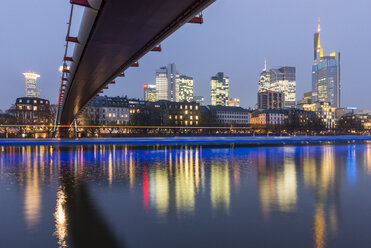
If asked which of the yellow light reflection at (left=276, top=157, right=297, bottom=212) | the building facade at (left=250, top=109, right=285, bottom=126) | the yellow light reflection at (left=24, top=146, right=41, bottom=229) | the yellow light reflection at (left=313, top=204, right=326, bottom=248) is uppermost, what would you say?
the building facade at (left=250, top=109, right=285, bottom=126)

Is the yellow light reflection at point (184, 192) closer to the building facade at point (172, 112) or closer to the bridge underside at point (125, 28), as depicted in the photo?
the bridge underside at point (125, 28)

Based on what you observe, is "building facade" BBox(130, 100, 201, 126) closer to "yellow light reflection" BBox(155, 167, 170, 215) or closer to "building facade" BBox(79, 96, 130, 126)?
"building facade" BBox(79, 96, 130, 126)

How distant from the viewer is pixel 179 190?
12977 millimetres

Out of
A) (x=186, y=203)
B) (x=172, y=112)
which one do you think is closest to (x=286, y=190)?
(x=186, y=203)

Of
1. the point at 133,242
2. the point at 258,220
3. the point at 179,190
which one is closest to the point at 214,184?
the point at 179,190

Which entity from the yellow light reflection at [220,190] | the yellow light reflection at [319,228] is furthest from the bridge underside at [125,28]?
the yellow light reflection at [319,228]

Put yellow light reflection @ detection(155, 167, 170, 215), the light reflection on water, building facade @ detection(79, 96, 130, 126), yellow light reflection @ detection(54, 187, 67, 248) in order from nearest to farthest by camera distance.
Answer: yellow light reflection @ detection(54, 187, 67, 248), the light reflection on water, yellow light reflection @ detection(155, 167, 170, 215), building facade @ detection(79, 96, 130, 126)

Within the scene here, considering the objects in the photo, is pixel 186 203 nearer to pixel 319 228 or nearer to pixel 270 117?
pixel 319 228

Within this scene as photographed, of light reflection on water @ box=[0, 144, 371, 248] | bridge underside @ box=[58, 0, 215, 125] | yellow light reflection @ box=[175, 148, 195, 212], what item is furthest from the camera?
bridge underside @ box=[58, 0, 215, 125]

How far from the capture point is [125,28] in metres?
12.6

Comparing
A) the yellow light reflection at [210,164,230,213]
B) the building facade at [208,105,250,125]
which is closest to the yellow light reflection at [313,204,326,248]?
the yellow light reflection at [210,164,230,213]

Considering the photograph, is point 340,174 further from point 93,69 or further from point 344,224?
point 93,69

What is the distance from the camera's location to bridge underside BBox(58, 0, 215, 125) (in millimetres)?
10531

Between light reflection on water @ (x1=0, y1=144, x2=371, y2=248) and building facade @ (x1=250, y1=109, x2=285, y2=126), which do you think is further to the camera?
building facade @ (x1=250, y1=109, x2=285, y2=126)
